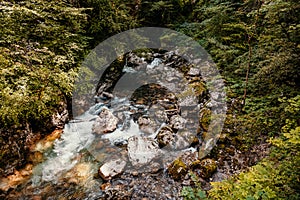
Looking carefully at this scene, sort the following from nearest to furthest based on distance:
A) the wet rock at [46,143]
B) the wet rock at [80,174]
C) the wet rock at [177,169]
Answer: the wet rock at [177,169], the wet rock at [80,174], the wet rock at [46,143]

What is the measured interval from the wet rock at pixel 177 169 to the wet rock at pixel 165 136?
0.64 metres

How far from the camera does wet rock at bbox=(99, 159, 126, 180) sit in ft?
13.0

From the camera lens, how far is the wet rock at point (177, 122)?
4.97m

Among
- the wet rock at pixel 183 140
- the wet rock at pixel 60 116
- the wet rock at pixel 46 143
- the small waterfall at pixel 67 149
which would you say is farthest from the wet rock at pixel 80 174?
the wet rock at pixel 183 140

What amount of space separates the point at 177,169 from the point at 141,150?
958 mm

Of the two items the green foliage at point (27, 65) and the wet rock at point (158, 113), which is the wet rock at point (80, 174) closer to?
the green foliage at point (27, 65)

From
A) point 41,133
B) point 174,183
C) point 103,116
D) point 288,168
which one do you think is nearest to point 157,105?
point 103,116

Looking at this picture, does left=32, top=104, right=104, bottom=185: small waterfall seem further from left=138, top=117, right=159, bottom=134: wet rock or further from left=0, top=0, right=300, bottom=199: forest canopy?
left=138, top=117, right=159, bottom=134: wet rock

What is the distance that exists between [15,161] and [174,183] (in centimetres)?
321

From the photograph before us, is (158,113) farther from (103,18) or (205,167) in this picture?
(103,18)

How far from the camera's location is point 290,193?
184 centimetres

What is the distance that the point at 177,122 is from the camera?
16.6 feet

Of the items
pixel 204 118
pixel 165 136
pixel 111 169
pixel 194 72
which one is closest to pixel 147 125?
pixel 165 136

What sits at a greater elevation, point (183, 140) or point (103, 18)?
point (103, 18)
